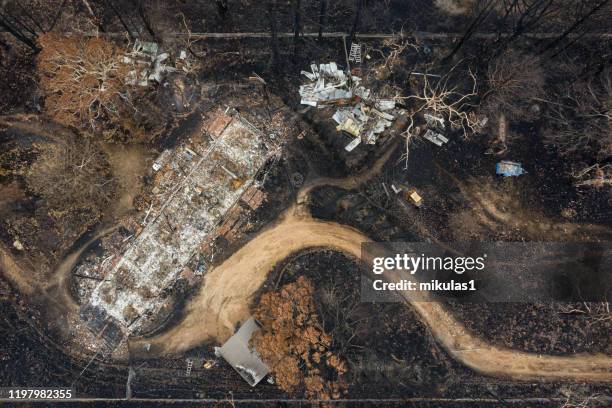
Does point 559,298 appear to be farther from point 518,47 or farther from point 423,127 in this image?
point 518,47

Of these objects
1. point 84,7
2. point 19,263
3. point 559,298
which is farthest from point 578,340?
point 84,7

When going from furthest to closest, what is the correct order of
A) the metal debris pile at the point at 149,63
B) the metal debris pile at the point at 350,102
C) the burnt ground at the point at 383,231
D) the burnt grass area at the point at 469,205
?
the metal debris pile at the point at 149,63, the metal debris pile at the point at 350,102, the burnt grass area at the point at 469,205, the burnt ground at the point at 383,231

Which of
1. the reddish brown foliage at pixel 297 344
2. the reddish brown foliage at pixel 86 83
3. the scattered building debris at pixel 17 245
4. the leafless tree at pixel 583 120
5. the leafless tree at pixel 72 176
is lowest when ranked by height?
the scattered building debris at pixel 17 245

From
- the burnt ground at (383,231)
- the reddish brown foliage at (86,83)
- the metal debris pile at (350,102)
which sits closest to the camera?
the reddish brown foliage at (86,83)

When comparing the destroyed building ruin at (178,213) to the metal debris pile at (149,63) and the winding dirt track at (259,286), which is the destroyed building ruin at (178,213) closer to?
the winding dirt track at (259,286)

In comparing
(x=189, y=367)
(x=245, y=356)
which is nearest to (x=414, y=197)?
(x=245, y=356)

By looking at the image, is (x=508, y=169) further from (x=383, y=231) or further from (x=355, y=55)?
(x=355, y=55)

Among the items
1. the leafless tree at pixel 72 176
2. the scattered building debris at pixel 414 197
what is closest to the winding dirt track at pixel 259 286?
the scattered building debris at pixel 414 197
